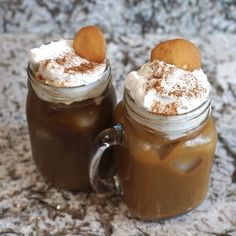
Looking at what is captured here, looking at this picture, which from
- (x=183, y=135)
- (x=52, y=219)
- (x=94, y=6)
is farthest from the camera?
(x=94, y=6)

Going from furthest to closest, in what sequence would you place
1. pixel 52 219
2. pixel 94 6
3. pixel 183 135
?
pixel 94 6 → pixel 52 219 → pixel 183 135

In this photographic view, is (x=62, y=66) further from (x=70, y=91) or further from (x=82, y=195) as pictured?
(x=82, y=195)

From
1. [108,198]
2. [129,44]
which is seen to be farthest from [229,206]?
[129,44]

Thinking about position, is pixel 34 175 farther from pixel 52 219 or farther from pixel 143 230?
pixel 143 230

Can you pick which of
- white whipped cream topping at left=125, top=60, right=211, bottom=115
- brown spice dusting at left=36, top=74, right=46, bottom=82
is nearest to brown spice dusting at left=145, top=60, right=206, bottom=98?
white whipped cream topping at left=125, top=60, right=211, bottom=115

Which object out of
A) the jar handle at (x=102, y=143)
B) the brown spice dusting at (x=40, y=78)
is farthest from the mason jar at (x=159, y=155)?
the brown spice dusting at (x=40, y=78)

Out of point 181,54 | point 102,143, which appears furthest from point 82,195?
point 181,54

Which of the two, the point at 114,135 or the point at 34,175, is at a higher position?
the point at 114,135
